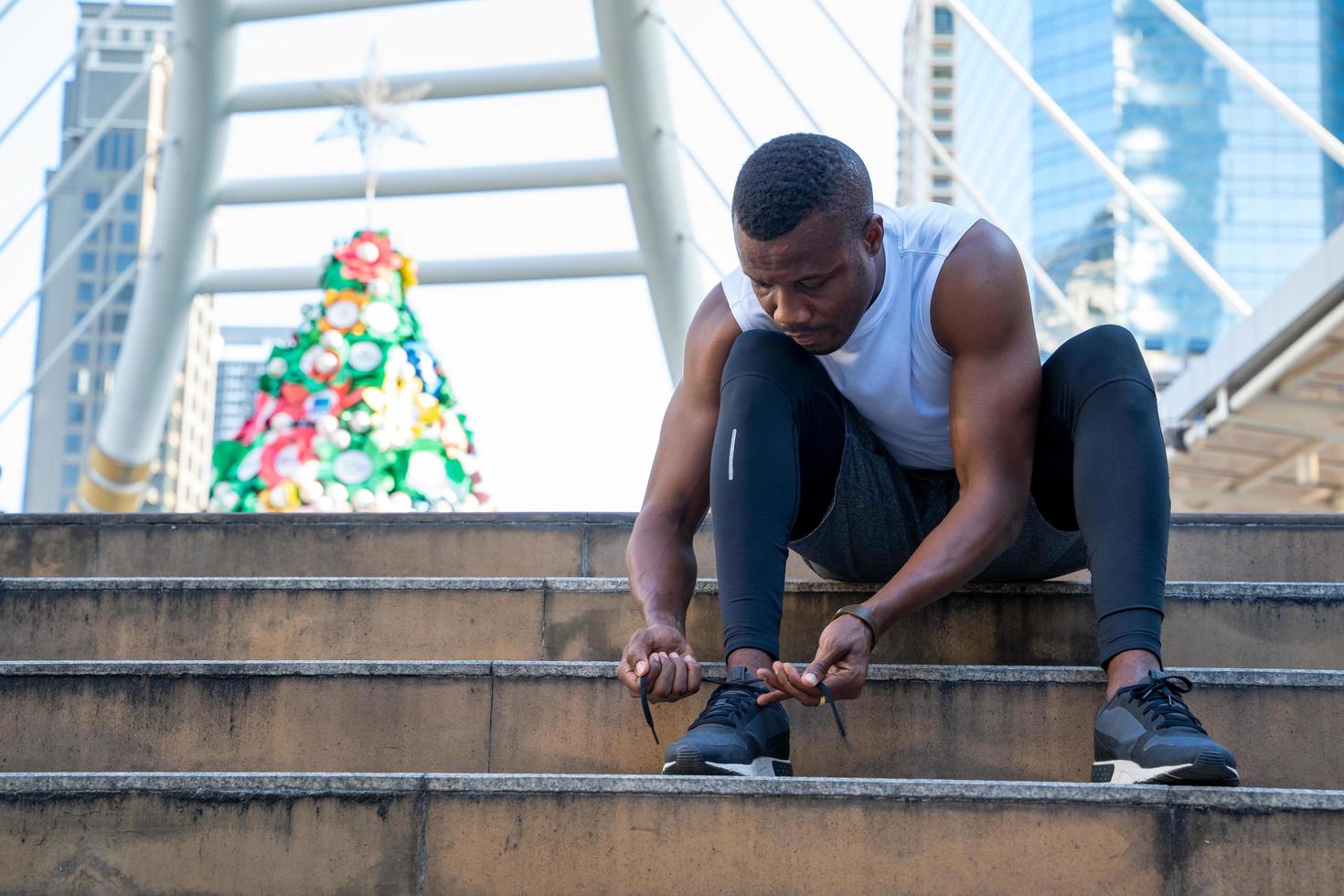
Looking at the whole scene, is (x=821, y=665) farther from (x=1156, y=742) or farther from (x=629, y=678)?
(x=1156, y=742)

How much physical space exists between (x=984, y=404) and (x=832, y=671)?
445mm

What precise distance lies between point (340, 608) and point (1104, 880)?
1343 millimetres

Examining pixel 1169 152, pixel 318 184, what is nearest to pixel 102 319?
pixel 1169 152

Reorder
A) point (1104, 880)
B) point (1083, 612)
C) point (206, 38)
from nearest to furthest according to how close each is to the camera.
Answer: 1. point (1104, 880)
2. point (1083, 612)
3. point (206, 38)

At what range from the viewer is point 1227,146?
235 ft

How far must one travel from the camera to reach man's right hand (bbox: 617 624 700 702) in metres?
1.88

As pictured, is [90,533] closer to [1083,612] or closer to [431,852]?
[431,852]

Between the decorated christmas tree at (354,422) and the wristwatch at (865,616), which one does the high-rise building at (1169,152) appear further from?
the wristwatch at (865,616)

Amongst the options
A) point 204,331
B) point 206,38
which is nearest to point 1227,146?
point 204,331

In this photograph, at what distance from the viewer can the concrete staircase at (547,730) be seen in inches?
61.6

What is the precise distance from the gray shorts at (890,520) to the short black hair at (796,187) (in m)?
0.35

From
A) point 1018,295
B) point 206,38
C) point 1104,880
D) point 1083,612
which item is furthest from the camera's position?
point 206,38

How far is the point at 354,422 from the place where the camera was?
17.6ft

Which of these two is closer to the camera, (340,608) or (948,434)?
(948,434)
